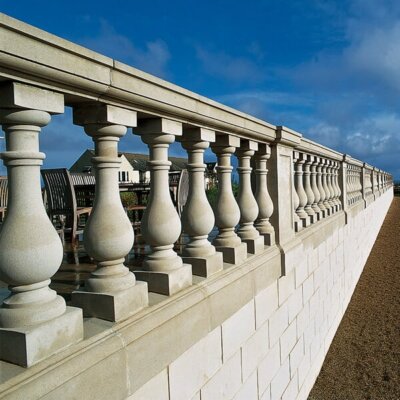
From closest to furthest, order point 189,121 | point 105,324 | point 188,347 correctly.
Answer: point 105,324 < point 188,347 < point 189,121

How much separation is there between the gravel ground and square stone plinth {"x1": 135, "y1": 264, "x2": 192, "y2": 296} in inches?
137

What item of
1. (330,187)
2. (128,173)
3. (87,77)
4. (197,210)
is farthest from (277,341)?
(128,173)

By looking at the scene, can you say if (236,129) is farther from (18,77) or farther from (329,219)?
(329,219)

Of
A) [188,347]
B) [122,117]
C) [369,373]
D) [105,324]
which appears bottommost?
[369,373]

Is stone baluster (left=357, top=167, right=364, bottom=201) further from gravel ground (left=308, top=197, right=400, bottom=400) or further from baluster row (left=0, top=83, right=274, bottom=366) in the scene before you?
baluster row (left=0, top=83, right=274, bottom=366)

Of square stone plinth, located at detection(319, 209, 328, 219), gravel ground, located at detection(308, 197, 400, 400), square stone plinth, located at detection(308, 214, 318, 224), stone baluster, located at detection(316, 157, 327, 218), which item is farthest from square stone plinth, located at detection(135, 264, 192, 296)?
stone baluster, located at detection(316, 157, 327, 218)

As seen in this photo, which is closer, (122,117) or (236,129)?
(122,117)

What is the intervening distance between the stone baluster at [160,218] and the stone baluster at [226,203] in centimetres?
72

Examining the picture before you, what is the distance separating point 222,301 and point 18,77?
183 centimetres

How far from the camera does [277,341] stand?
3.78 m

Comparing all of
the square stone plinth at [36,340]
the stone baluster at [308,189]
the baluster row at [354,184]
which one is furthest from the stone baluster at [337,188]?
the square stone plinth at [36,340]

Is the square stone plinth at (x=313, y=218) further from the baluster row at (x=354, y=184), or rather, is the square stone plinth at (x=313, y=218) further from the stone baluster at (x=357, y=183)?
the stone baluster at (x=357, y=183)

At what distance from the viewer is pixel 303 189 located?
17.4 feet

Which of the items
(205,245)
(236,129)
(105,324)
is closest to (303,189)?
(236,129)
